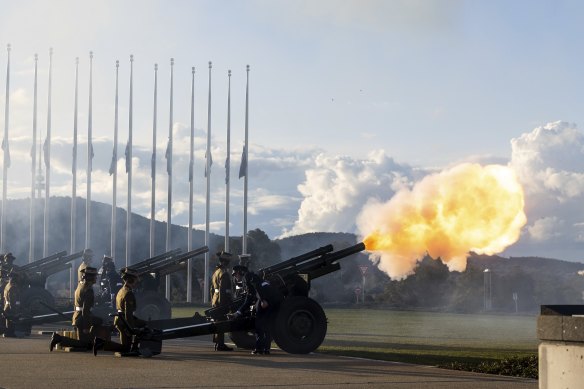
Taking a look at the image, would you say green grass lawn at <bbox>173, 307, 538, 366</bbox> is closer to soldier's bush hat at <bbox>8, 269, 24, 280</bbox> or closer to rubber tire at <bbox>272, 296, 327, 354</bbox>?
rubber tire at <bbox>272, 296, 327, 354</bbox>

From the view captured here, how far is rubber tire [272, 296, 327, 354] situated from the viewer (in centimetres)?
2006

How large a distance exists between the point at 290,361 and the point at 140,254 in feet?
344

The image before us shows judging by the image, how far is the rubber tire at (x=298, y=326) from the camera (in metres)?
20.1

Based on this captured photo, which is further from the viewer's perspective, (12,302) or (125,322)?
(12,302)

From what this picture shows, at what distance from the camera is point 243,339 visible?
22000 millimetres

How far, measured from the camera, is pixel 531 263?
3819 inches

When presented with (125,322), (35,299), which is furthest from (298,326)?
(35,299)

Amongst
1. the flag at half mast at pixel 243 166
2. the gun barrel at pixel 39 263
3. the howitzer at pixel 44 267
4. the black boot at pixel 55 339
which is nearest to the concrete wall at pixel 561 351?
the black boot at pixel 55 339

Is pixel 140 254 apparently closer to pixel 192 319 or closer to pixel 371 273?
pixel 371 273

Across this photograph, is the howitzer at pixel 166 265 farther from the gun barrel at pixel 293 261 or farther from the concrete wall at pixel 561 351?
the concrete wall at pixel 561 351

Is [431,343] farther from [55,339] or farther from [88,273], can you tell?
[55,339]

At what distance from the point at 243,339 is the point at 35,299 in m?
9.84

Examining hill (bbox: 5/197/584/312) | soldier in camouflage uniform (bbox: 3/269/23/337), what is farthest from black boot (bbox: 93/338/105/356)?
hill (bbox: 5/197/584/312)

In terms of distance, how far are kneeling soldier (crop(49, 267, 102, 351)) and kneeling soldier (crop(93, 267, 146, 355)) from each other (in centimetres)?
142
